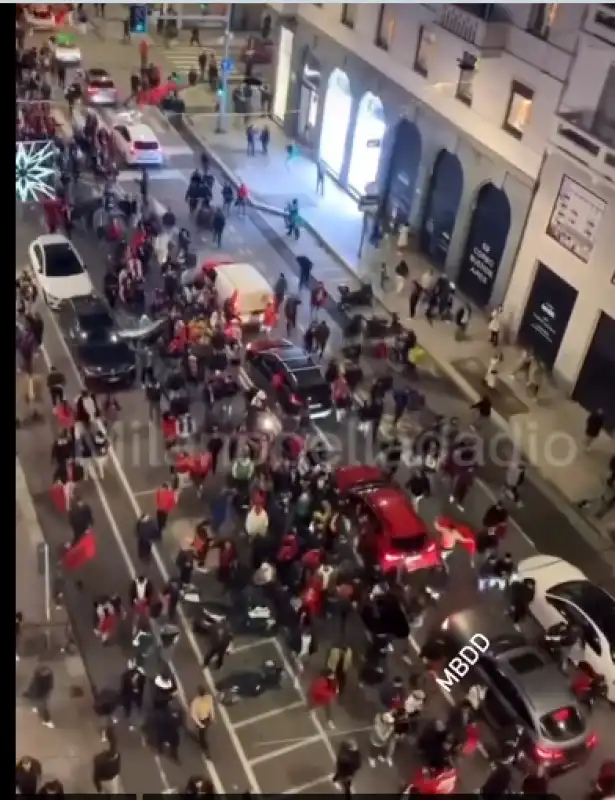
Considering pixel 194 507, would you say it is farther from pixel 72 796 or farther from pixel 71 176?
pixel 71 176

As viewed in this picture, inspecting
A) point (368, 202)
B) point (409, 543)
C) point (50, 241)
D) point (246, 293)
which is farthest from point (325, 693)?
point (368, 202)

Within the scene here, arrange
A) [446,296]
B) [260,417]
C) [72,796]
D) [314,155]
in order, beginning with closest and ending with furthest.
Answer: [72,796] < [260,417] < [446,296] < [314,155]

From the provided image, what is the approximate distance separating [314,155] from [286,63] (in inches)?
168

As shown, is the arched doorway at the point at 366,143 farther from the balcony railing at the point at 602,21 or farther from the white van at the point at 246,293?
the balcony railing at the point at 602,21

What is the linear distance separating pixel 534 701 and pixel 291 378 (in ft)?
31.5

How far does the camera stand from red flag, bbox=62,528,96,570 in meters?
18.0

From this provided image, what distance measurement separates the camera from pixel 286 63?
39.3 m

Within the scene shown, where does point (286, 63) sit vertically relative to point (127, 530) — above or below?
above

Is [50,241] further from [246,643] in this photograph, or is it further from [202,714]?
[202,714]

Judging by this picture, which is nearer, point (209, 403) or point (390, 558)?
point (390, 558)

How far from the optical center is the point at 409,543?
18297 millimetres

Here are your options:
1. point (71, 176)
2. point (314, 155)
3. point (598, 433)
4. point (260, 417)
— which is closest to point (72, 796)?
point (260, 417)

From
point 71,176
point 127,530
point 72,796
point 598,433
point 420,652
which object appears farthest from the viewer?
point 71,176

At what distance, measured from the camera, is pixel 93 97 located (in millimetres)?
39125
